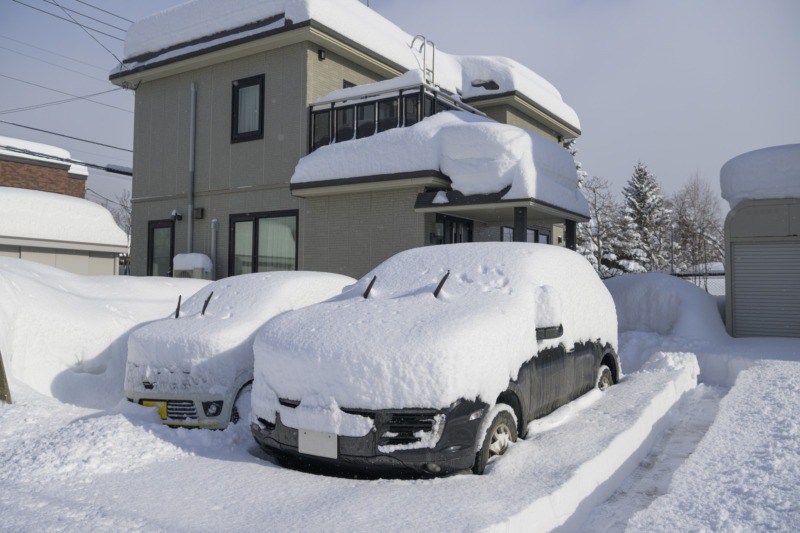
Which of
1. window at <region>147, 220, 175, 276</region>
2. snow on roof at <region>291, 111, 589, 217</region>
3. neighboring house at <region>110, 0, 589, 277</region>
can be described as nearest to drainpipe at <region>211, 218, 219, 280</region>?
neighboring house at <region>110, 0, 589, 277</region>

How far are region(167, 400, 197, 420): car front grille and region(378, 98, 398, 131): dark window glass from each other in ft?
26.5

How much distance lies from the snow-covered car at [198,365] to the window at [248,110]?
28.7 ft

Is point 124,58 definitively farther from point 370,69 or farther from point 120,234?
point 370,69

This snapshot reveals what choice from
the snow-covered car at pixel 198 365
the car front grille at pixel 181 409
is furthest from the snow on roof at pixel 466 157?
the car front grille at pixel 181 409

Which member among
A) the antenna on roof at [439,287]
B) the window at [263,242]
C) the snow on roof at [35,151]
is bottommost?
→ the antenna on roof at [439,287]

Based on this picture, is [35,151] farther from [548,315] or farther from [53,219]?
[548,315]

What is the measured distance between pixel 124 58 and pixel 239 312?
A: 1342 centimetres

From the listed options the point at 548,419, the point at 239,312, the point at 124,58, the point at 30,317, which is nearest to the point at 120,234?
the point at 124,58

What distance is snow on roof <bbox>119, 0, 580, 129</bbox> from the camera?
515 inches

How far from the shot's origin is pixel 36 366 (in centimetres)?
715

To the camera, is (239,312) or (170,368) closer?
(170,368)

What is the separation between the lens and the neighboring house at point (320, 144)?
11141mm

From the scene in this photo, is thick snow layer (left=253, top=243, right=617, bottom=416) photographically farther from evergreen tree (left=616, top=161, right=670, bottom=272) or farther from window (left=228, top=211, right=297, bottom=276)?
evergreen tree (left=616, top=161, right=670, bottom=272)

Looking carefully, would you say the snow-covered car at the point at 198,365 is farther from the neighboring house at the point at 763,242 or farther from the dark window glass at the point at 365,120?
the neighboring house at the point at 763,242
